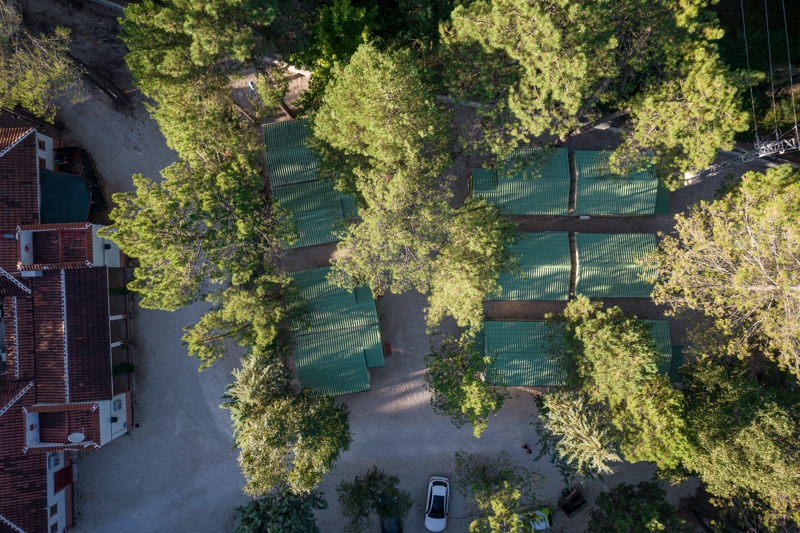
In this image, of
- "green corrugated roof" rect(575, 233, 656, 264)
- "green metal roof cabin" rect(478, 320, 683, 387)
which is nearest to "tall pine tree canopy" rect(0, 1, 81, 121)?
"green metal roof cabin" rect(478, 320, 683, 387)

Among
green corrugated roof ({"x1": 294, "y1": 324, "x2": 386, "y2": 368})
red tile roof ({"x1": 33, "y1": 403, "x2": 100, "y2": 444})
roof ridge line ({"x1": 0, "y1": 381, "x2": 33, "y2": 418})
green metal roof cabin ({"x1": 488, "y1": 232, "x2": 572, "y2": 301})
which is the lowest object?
red tile roof ({"x1": 33, "y1": 403, "x2": 100, "y2": 444})

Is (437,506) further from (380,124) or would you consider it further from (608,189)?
(380,124)

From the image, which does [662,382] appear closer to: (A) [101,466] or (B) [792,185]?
(B) [792,185]

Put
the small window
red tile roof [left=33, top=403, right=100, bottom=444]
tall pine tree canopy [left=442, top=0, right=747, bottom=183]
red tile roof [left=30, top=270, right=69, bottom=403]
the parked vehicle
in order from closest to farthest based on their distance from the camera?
tall pine tree canopy [left=442, top=0, right=747, bottom=183], red tile roof [left=30, top=270, right=69, bottom=403], red tile roof [left=33, top=403, right=100, bottom=444], the small window, the parked vehicle

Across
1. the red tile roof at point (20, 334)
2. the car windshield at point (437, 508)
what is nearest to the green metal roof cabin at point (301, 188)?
the red tile roof at point (20, 334)

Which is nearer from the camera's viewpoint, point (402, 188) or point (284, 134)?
point (402, 188)

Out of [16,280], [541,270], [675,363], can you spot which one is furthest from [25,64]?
[675,363]

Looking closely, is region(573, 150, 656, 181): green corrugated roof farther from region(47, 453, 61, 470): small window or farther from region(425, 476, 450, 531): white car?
region(47, 453, 61, 470): small window
